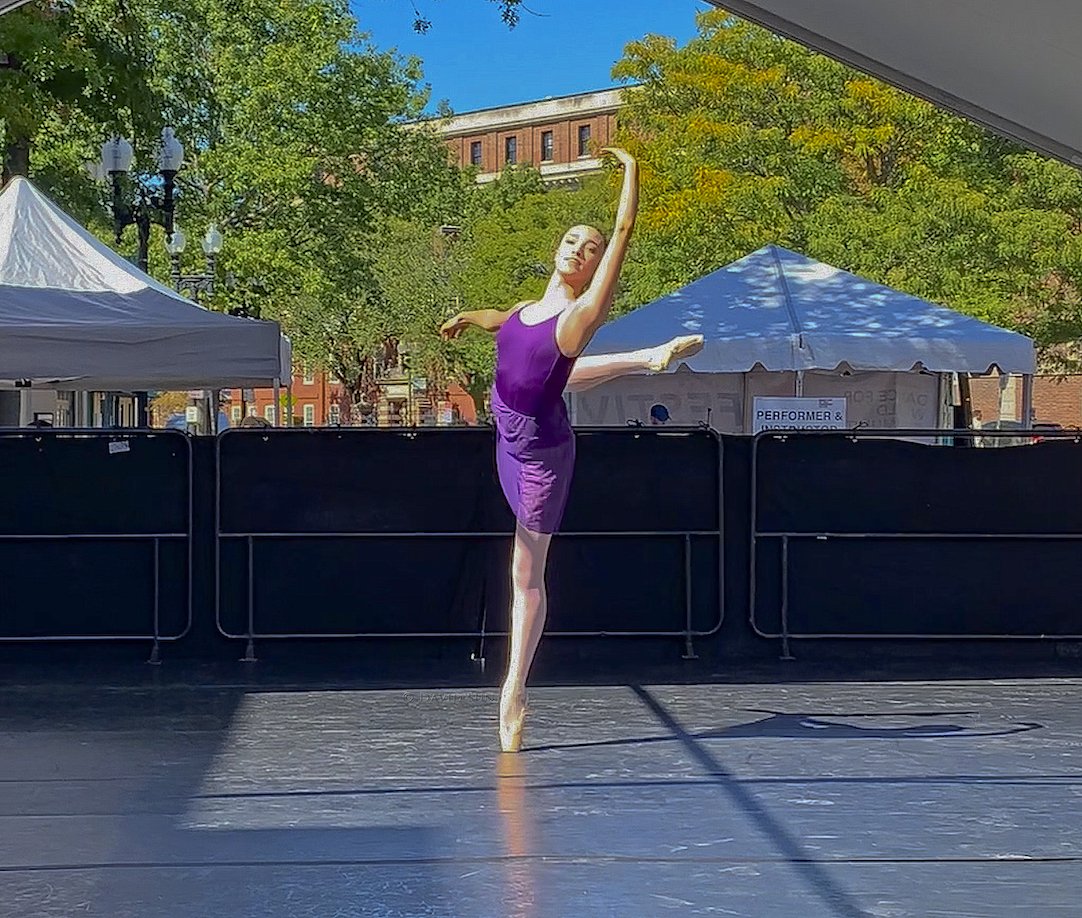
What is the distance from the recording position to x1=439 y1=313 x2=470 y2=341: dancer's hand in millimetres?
7864

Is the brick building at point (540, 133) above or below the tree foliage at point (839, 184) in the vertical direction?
above

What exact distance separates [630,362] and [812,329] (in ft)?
29.1

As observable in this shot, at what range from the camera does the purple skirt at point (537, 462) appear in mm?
7395

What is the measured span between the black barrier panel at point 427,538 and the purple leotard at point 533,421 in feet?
11.7

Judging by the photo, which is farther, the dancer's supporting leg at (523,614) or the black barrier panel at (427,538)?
the black barrier panel at (427,538)

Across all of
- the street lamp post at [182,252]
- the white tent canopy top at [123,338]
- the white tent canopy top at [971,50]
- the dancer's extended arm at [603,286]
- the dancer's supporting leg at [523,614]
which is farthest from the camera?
the street lamp post at [182,252]

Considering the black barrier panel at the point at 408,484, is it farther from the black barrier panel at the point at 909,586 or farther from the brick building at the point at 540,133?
the brick building at the point at 540,133

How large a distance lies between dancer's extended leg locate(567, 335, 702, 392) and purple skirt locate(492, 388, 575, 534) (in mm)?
272

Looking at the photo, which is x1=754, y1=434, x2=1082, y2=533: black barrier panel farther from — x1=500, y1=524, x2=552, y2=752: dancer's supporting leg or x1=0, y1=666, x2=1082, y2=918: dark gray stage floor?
x1=500, y1=524, x2=552, y2=752: dancer's supporting leg

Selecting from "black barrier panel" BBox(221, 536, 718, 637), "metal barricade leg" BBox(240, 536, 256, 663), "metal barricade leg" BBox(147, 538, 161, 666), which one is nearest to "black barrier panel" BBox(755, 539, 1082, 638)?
"black barrier panel" BBox(221, 536, 718, 637)

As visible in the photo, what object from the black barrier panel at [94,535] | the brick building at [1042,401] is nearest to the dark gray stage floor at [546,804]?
the black barrier panel at [94,535]

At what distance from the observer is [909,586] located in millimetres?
11188

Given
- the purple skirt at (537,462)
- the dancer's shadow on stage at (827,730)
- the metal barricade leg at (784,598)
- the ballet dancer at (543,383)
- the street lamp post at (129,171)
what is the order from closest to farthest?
the ballet dancer at (543,383)
the purple skirt at (537,462)
the dancer's shadow on stage at (827,730)
the metal barricade leg at (784,598)
the street lamp post at (129,171)

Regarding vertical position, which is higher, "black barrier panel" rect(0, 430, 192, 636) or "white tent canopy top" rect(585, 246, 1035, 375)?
"white tent canopy top" rect(585, 246, 1035, 375)
